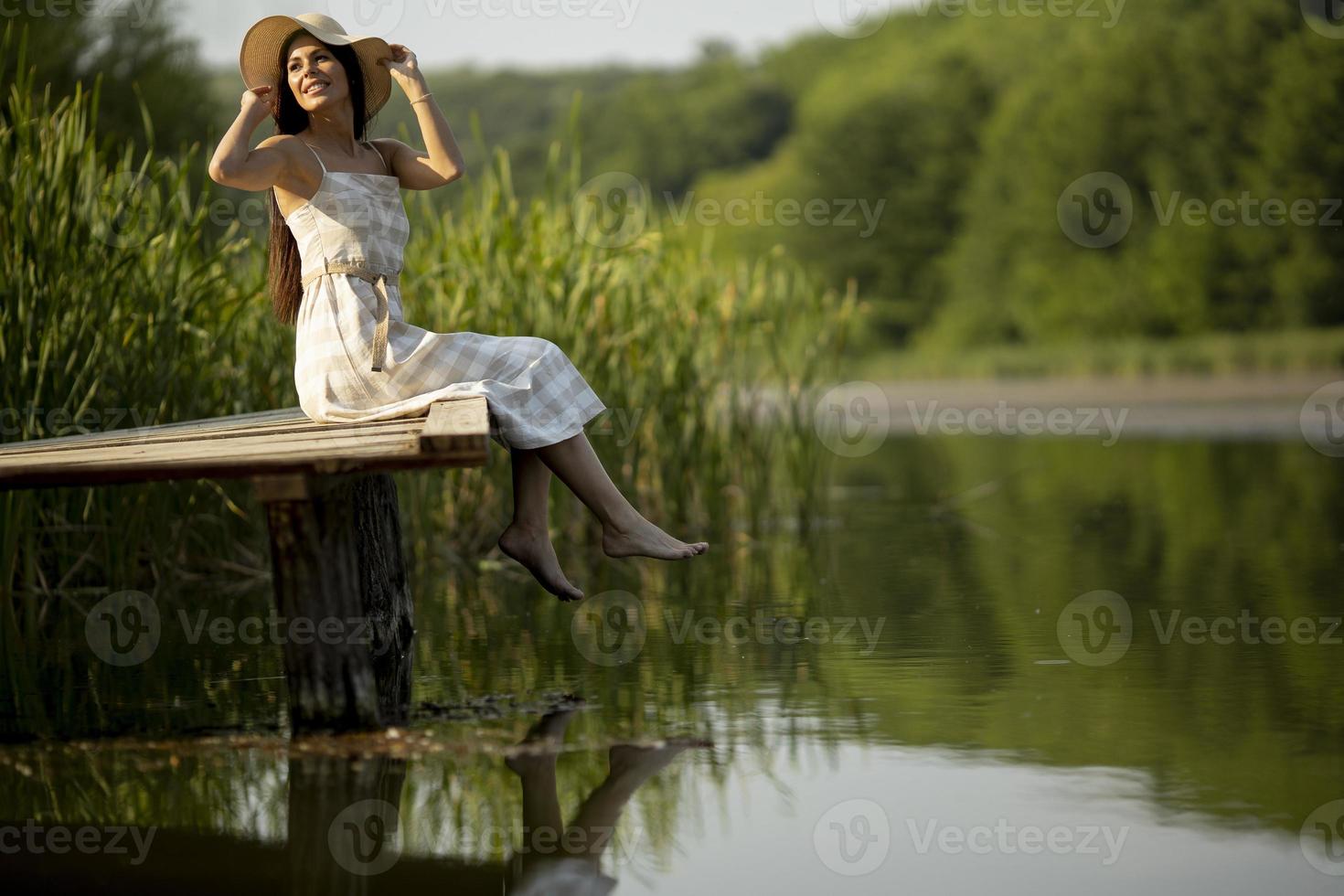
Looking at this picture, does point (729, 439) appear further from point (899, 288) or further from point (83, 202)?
point (899, 288)

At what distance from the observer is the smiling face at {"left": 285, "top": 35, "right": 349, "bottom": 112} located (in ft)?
12.4

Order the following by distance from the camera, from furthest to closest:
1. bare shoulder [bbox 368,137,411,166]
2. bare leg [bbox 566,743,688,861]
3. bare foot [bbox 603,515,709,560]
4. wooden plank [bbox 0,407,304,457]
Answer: bare shoulder [bbox 368,137,411,166] → bare foot [bbox 603,515,709,560] → wooden plank [bbox 0,407,304,457] → bare leg [bbox 566,743,688,861]

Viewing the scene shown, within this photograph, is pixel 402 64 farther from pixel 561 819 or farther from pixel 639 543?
pixel 561 819

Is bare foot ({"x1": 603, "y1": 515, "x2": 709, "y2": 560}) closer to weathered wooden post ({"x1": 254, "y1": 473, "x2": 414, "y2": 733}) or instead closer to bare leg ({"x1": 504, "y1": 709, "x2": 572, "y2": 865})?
bare leg ({"x1": 504, "y1": 709, "x2": 572, "y2": 865})

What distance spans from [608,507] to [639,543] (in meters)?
Answer: 0.11

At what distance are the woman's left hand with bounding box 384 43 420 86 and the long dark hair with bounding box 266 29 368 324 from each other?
0.26 ft

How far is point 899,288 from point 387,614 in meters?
43.9

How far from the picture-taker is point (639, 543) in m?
3.66

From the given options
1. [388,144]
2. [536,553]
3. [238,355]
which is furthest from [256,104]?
[238,355]

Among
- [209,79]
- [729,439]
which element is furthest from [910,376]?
[729,439]

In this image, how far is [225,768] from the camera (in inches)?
117

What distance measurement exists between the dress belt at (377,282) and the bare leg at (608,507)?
1.36ft

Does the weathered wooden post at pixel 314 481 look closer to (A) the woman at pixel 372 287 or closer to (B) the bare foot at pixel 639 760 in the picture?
(A) the woman at pixel 372 287

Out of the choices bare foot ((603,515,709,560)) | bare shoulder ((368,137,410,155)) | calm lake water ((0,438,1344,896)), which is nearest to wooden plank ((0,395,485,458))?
bare foot ((603,515,709,560))
